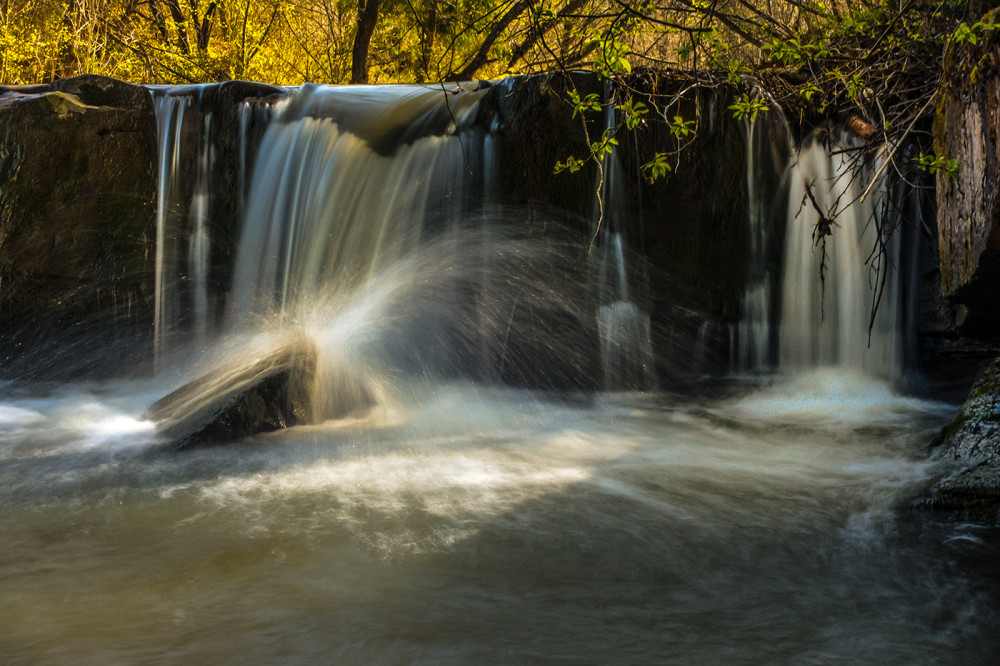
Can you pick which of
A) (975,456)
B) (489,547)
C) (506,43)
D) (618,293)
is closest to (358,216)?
(618,293)

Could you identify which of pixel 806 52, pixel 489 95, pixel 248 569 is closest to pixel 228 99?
pixel 489 95

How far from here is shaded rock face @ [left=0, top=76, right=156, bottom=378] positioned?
6.70m

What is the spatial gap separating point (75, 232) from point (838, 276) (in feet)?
19.1

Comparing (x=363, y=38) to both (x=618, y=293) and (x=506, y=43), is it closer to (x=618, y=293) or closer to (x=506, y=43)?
(x=506, y=43)

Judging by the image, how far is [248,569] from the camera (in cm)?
291

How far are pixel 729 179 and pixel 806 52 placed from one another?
1.38 meters

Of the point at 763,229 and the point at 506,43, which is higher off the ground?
the point at 506,43

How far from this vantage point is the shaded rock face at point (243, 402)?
4.57 metres

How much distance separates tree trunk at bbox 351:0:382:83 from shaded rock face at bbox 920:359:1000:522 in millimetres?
9471

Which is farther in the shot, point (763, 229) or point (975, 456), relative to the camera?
point (763, 229)

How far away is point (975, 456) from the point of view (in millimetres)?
3771

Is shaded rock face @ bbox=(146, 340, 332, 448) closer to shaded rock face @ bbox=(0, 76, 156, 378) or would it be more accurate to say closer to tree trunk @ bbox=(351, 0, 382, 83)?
shaded rock face @ bbox=(0, 76, 156, 378)

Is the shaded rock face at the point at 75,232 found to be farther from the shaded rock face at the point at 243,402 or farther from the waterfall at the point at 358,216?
the shaded rock face at the point at 243,402

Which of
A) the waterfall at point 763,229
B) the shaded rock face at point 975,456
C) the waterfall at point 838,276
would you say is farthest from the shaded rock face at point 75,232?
the shaded rock face at point 975,456
